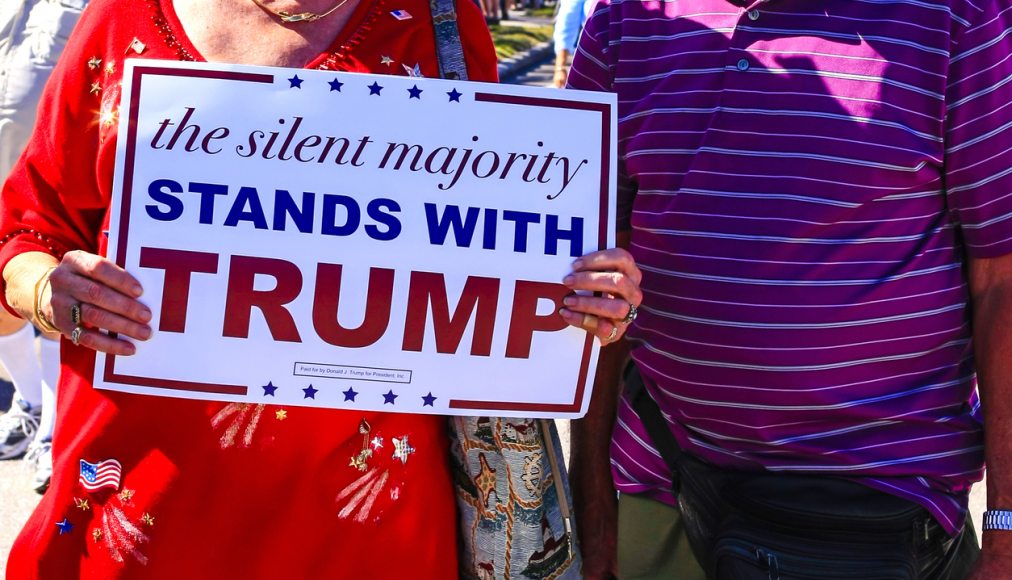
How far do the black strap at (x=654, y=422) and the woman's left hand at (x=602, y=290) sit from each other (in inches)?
16.2

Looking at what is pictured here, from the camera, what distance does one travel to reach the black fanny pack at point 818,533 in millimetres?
1755

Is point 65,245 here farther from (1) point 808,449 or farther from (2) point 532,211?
(1) point 808,449

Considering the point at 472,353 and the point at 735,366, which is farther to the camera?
the point at 735,366

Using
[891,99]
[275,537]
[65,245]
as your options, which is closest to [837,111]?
[891,99]

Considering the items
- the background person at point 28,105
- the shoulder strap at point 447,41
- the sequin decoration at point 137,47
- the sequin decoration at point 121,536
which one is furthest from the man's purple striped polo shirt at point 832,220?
the background person at point 28,105

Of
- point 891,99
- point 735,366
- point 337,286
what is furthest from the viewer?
point 735,366

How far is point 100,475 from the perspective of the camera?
5.70 ft

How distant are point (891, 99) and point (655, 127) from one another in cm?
40

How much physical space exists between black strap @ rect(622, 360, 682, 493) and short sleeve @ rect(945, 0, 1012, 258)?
64cm

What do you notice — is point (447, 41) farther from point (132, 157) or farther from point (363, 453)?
point (363, 453)

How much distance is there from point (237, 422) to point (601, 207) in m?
0.66

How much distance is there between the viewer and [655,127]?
1.92 m

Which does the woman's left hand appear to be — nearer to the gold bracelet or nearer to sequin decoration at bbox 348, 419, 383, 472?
sequin decoration at bbox 348, 419, 383, 472

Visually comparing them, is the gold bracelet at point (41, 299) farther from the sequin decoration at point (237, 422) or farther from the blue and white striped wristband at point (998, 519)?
the blue and white striped wristband at point (998, 519)
